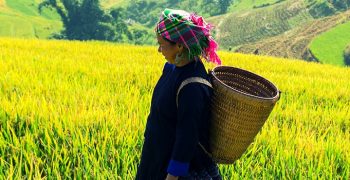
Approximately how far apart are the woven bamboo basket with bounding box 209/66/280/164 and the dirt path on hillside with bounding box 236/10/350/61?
63.9m

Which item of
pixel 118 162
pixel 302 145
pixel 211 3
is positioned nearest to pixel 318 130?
pixel 302 145

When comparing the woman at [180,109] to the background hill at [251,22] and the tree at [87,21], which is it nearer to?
the background hill at [251,22]

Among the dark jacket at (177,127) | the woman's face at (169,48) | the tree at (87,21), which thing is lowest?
the tree at (87,21)

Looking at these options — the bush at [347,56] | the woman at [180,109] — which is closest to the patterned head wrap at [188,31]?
the woman at [180,109]

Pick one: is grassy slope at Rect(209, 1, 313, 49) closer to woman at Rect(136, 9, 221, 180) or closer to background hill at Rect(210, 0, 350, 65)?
background hill at Rect(210, 0, 350, 65)

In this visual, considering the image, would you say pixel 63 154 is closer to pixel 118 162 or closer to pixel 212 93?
pixel 118 162

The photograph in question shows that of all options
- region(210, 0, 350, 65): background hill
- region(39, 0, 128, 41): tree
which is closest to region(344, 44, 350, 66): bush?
region(210, 0, 350, 65): background hill

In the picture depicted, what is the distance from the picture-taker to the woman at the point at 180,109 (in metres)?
1.59

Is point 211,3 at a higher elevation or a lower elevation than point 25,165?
lower

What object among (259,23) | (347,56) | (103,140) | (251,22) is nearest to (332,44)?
(347,56)

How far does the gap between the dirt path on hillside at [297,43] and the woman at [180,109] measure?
210 ft

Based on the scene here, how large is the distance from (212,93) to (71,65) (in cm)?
409

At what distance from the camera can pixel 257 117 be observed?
165 cm

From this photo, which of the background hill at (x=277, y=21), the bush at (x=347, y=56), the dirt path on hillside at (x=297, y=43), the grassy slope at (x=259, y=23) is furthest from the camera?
the grassy slope at (x=259, y=23)
